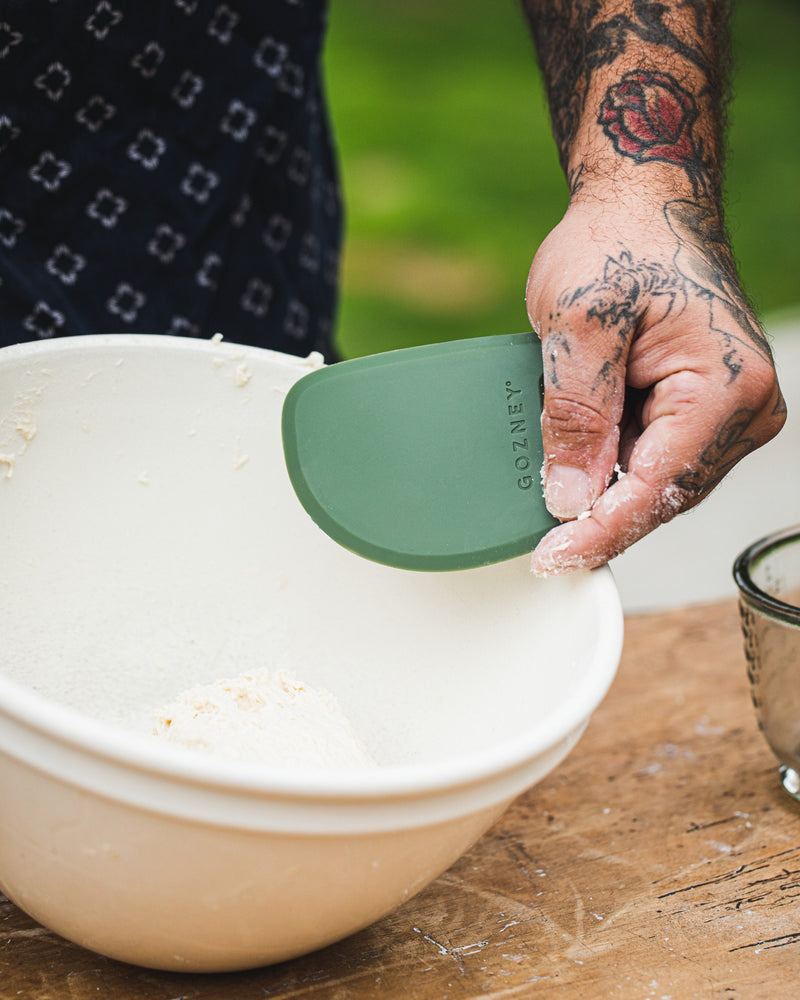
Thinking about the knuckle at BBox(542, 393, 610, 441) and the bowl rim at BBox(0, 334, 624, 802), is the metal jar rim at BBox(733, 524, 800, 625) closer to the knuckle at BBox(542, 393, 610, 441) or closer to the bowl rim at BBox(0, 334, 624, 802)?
the knuckle at BBox(542, 393, 610, 441)

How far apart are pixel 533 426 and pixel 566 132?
1.07ft

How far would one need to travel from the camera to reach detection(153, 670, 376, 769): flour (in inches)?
27.8

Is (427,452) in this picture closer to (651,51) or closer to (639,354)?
(639,354)

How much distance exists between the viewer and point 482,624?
2.63 ft

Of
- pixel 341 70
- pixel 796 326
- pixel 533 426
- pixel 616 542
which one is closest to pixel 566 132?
pixel 533 426

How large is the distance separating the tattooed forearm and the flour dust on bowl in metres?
0.36

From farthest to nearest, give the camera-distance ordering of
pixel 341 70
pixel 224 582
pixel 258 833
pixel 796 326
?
1. pixel 341 70
2. pixel 796 326
3. pixel 224 582
4. pixel 258 833

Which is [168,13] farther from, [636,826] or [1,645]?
[636,826]

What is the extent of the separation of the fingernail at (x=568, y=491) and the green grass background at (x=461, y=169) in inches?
84.8

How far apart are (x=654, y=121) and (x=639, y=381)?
0.81 ft

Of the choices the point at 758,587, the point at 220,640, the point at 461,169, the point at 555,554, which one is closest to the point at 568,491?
the point at 555,554

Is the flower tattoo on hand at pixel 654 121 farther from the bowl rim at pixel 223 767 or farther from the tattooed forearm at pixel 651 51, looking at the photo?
the bowl rim at pixel 223 767

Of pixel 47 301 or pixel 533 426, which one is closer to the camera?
pixel 533 426

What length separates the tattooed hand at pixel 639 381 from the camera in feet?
2.31
